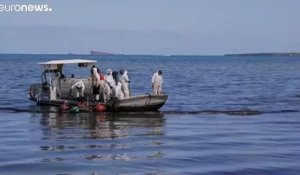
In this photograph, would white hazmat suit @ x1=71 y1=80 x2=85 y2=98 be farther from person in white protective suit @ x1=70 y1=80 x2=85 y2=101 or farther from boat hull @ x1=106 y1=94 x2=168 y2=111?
boat hull @ x1=106 y1=94 x2=168 y2=111

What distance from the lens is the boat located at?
26.3 metres

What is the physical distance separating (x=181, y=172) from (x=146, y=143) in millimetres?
4381

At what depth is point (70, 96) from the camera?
27969mm

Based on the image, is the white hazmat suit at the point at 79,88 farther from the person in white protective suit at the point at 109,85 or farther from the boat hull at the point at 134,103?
the boat hull at the point at 134,103

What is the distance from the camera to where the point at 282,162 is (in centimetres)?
1370

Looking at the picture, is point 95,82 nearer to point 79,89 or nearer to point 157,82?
point 79,89

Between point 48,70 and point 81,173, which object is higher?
point 48,70

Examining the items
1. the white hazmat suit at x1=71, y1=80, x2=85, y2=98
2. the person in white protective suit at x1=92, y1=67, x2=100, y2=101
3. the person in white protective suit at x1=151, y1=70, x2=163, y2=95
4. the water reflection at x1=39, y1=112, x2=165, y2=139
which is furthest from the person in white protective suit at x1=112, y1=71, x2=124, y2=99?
the person in white protective suit at x1=151, y1=70, x2=163, y2=95

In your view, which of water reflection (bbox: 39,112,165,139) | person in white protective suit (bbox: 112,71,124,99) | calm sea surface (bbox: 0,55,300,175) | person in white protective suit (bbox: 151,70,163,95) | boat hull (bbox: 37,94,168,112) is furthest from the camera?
person in white protective suit (bbox: 151,70,163,95)

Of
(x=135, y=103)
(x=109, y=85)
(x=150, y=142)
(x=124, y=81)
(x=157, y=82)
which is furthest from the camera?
(x=157, y=82)

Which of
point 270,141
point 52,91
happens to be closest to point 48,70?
point 52,91

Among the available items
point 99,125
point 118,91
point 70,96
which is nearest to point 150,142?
point 99,125

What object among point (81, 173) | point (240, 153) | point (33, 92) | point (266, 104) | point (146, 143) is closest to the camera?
point (81, 173)

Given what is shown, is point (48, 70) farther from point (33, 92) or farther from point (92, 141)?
point (92, 141)
